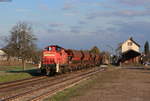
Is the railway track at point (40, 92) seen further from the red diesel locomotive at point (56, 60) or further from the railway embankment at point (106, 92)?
the red diesel locomotive at point (56, 60)

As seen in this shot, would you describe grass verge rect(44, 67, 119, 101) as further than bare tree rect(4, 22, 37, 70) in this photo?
No

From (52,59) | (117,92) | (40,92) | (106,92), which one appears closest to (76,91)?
(106,92)

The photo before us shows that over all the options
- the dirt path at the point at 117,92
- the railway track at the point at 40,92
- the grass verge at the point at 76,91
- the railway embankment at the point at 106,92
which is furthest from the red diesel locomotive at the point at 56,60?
the railway embankment at the point at 106,92

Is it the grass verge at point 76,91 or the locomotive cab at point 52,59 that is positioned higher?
the locomotive cab at point 52,59

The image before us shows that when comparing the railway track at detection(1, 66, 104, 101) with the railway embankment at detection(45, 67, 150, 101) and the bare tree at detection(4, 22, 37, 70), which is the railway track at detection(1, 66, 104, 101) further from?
the bare tree at detection(4, 22, 37, 70)

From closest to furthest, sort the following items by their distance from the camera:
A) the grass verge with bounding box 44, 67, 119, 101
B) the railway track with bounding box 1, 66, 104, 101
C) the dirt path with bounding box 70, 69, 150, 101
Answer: the dirt path with bounding box 70, 69, 150, 101 < the grass verge with bounding box 44, 67, 119, 101 < the railway track with bounding box 1, 66, 104, 101

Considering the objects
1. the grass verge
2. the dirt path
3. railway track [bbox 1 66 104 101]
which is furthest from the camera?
railway track [bbox 1 66 104 101]

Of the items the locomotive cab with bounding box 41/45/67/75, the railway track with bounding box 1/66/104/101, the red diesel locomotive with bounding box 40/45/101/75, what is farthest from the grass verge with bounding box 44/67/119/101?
the red diesel locomotive with bounding box 40/45/101/75

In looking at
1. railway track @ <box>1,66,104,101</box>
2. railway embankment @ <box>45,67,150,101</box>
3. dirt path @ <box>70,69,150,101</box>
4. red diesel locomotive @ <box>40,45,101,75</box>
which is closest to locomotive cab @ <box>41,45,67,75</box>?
red diesel locomotive @ <box>40,45,101,75</box>

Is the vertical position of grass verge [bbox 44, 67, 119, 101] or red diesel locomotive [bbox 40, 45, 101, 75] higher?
red diesel locomotive [bbox 40, 45, 101, 75]

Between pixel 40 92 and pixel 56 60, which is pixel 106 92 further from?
pixel 56 60

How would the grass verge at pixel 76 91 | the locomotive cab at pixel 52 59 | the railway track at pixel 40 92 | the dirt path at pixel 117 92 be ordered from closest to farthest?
the dirt path at pixel 117 92, the grass verge at pixel 76 91, the railway track at pixel 40 92, the locomotive cab at pixel 52 59

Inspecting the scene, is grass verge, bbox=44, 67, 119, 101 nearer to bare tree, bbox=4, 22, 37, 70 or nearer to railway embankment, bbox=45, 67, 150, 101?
railway embankment, bbox=45, 67, 150, 101

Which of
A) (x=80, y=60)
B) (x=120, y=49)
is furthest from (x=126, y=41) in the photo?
(x=80, y=60)
